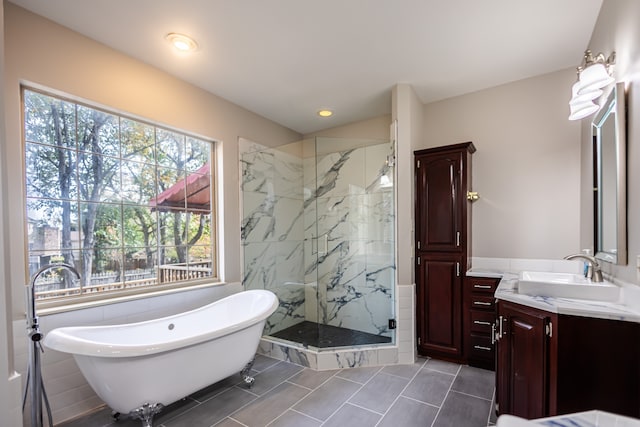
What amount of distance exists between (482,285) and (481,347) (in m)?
0.57

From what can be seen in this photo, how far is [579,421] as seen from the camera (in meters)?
0.66

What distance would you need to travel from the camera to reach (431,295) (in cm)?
294

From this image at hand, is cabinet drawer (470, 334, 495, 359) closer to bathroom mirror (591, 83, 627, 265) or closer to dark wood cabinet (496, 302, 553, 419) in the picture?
dark wood cabinet (496, 302, 553, 419)

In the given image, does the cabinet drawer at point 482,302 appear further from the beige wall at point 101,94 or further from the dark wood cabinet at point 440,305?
the beige wall at point 101,94

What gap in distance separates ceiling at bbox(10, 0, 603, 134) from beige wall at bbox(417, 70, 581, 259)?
0.20 m

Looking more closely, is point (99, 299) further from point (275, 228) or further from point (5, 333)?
point (275, 228)

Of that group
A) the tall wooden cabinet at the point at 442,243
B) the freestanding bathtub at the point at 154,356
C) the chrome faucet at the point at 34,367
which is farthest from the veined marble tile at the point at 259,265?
the chrome faucet at the point at 34,367

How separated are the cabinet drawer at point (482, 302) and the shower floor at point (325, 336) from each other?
895 millimetres

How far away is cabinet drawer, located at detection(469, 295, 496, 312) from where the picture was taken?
2682 mm

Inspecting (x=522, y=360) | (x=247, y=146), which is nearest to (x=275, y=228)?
Result: (x=247, y=146)

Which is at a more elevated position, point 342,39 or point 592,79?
point 342,39

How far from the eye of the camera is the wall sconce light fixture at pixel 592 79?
68.5 inches

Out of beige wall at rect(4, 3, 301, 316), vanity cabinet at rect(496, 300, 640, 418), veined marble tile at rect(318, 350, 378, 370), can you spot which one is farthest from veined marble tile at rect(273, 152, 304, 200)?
vanity cabinet at rect(496, 300, 640, 418)

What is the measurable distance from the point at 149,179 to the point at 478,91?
337cm
